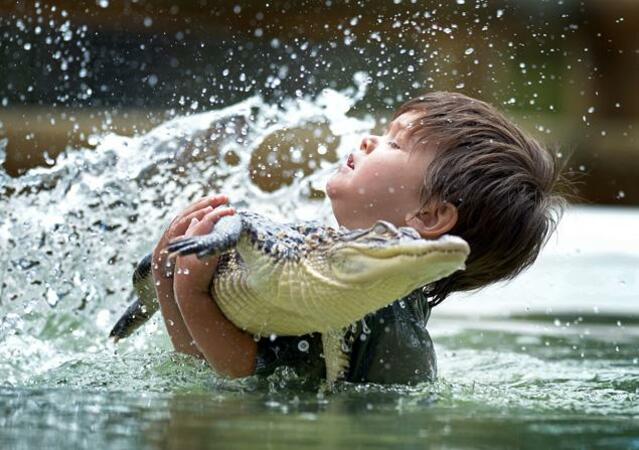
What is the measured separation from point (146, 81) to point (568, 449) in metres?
6.27

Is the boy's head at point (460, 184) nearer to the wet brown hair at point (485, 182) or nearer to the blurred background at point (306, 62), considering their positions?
the wet brown hair at point (485, 182)

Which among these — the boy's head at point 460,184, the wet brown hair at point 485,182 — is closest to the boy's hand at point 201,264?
the boy's head at point 460,184

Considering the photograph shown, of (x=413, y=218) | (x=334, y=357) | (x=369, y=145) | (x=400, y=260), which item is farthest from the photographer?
(x=369, y=145)

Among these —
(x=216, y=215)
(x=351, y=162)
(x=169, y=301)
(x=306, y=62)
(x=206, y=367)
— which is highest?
(x=306, y=62)

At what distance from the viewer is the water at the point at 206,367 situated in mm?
1864

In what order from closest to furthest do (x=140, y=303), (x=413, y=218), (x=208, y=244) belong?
(x=208, y=244) < (x=413, y=218) < (x=140, y=303)

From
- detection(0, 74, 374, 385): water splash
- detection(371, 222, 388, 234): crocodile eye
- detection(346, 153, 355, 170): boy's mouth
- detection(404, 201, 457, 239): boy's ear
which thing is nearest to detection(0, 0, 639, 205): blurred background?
detection(0, 74, 374, 385): water splash

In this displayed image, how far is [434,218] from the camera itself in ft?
8.18

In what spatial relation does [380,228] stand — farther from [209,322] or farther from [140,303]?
[140,303]

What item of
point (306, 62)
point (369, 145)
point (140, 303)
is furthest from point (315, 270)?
point (306, 62)

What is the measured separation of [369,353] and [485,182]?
0.43 m

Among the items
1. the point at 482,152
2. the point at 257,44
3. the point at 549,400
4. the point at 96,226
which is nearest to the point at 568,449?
the point at 549,400

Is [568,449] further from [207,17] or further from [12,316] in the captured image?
[207,17]

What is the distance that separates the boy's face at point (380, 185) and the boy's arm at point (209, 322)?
0.89ft
